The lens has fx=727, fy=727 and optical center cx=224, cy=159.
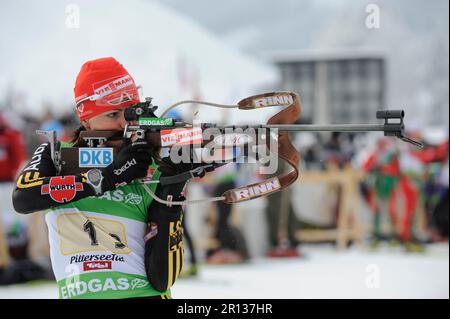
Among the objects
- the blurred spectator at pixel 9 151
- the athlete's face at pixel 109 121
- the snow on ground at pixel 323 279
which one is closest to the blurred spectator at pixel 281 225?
the snow on ground at pixel 323 279

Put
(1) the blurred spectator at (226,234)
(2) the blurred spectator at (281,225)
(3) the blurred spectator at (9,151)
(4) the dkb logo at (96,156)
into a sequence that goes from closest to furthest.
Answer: (4) the dkb logo at (96,156) → (3) the blurred spectator at (9,151) → (1) the blurred spectator at (226,234) → (2) the blurred spectator at (281,225)

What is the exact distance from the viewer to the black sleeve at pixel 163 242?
2.46 meters

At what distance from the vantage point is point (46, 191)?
2395 mm

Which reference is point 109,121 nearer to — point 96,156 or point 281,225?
point 96,156

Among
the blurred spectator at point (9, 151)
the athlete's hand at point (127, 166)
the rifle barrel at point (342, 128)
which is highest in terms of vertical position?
the rifle barrel at point (342, 128)

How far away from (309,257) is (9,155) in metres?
4.40

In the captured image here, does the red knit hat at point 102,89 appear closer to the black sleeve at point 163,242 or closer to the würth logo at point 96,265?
the black sleeve at point 163,242

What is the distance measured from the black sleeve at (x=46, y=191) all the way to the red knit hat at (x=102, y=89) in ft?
0.98

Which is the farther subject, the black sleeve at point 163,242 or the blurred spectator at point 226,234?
the blurred spectator at point 226,234

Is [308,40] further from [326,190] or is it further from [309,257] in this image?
[309,257]

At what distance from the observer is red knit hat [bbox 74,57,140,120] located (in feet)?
8.51

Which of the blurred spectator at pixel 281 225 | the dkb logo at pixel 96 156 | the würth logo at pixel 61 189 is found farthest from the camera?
the blurred spectator at pixel 281 225

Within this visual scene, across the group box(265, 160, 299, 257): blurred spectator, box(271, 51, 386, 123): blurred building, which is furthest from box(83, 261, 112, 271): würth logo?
box(271, 51, 386, 123): blurred building
